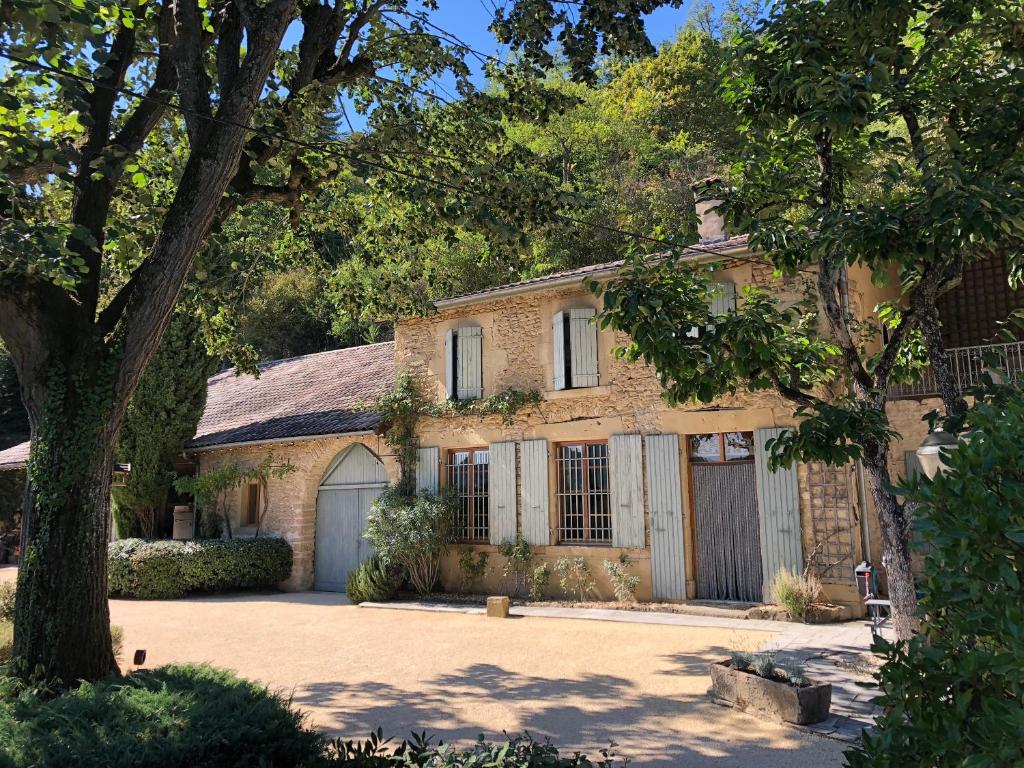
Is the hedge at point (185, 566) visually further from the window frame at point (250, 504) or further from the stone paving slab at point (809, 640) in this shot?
the stone paving slab at point (809, 640)

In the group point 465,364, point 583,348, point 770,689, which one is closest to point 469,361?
point 465,364

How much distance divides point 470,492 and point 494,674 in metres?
5.64

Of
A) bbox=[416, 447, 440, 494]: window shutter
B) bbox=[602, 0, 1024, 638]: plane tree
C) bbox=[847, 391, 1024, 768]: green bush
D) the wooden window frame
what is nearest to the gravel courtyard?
bbox=[602, 0, 1024, 638]: plane tree

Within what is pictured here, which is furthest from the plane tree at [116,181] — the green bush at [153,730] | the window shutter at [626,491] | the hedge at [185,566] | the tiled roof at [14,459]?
the tiled roof at [14,459]

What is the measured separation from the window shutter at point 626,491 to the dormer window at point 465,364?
2.78 m

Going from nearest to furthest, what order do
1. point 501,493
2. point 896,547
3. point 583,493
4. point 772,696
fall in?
point 896,547 → point 772,696 → point 583,493 → point 501,493

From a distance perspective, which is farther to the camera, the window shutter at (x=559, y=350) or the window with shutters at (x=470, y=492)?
the window with shutters at (x=470, y=492)

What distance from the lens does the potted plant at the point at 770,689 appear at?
16.2 feet

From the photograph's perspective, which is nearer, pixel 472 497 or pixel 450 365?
pixel 472 497

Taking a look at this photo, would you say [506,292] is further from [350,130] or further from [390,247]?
[350,130]

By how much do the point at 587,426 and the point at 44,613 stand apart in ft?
25.3

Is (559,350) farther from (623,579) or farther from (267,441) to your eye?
(267,441)

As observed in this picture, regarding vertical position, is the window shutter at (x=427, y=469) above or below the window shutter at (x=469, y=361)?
below

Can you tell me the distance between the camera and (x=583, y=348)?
1125cm
